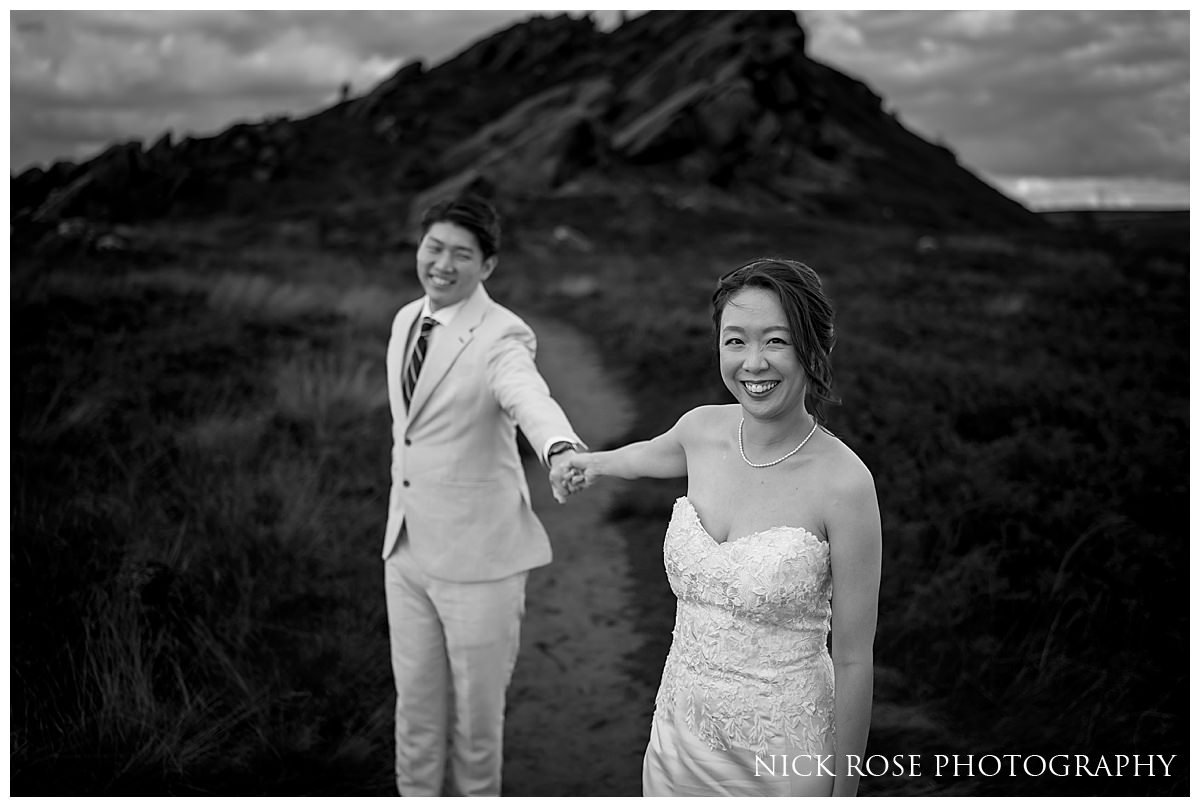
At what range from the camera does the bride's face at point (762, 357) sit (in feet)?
7.50

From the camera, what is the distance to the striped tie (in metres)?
3.65

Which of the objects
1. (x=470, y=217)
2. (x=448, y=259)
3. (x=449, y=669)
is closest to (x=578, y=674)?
(x=449, y=669)

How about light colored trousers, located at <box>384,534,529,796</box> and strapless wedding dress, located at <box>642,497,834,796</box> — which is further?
light colored trousers, located at <box>384,534,529,796</box>

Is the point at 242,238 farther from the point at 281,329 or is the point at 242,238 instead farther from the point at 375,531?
the point at 375,531

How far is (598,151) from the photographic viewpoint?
1756 inches

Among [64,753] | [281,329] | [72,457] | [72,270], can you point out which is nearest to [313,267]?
[72,270]

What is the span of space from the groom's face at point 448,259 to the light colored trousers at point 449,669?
3.27 feet

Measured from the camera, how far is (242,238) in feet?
101

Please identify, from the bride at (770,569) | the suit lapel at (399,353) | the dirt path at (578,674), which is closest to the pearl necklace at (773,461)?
the bride at (770,569)

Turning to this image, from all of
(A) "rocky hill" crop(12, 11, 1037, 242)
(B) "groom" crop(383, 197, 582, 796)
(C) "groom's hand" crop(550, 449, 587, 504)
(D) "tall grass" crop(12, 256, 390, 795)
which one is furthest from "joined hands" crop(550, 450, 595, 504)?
(A) "rocky hill" crop(12, 11, 1037, 242)

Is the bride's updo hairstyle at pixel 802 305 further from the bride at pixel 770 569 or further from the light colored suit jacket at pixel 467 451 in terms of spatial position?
the light colored suit jacket at pixel 467 451

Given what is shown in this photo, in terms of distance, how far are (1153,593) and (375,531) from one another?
4775 mm

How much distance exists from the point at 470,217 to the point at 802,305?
5.24 feet

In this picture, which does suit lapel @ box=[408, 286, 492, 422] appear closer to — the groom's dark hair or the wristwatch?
the groom's dark hair
